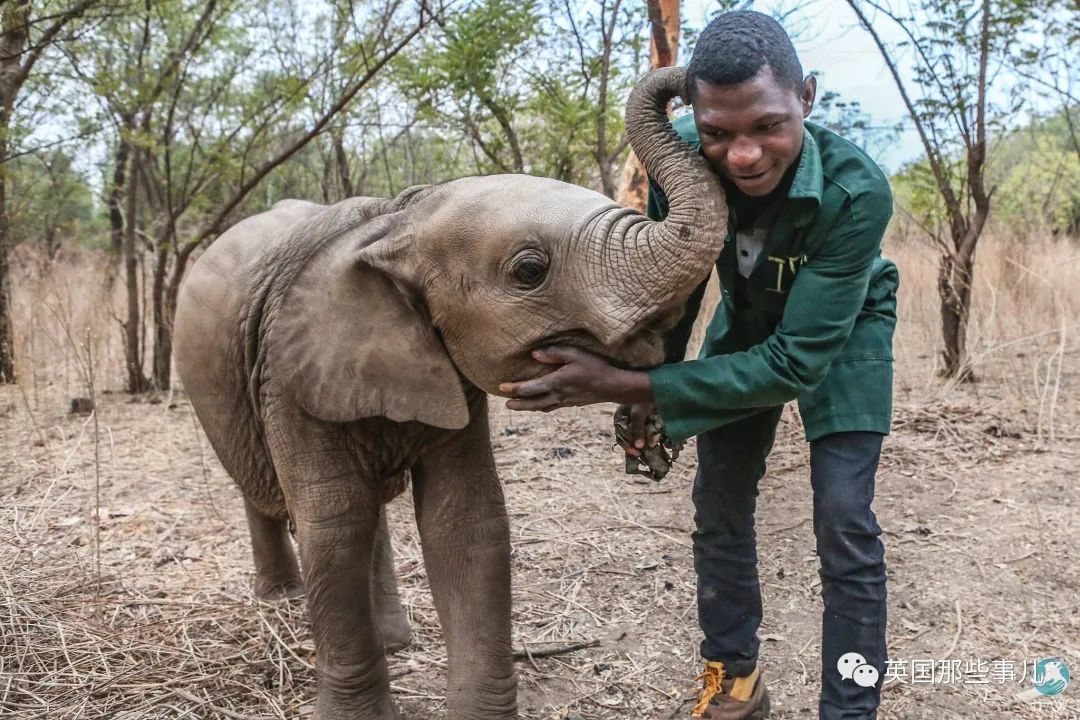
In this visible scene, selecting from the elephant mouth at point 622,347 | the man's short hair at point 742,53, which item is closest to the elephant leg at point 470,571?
the elephant mouth at point 622,347

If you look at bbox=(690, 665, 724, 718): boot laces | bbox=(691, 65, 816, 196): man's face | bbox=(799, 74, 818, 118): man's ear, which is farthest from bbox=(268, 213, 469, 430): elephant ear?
bbox=(690, 665, 724, 718): boot laces

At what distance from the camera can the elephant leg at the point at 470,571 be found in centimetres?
332

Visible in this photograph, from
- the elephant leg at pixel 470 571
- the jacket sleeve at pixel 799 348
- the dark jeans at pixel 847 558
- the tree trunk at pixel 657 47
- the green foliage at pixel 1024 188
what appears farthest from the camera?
the green foliage at pixel 1024 188

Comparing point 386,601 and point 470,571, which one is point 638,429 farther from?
point 386,601

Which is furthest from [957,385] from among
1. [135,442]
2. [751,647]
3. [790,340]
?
[135,442]

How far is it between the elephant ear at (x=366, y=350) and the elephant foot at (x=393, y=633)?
152 cm

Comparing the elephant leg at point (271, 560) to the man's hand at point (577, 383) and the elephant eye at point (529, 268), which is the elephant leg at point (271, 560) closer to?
the man's hand at point (577, 383)

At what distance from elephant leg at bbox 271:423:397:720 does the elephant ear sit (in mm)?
254

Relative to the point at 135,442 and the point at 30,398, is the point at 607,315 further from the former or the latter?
the point at 30,398

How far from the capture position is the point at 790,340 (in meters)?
2.80

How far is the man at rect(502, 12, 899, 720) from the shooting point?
8.68ft

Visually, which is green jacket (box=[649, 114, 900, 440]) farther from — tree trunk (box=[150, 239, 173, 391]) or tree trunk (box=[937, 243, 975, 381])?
tree trunk (box=[150, 239, 173, 391])

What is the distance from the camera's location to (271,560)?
15.1ft

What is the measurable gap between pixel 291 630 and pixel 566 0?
614 centimetres
